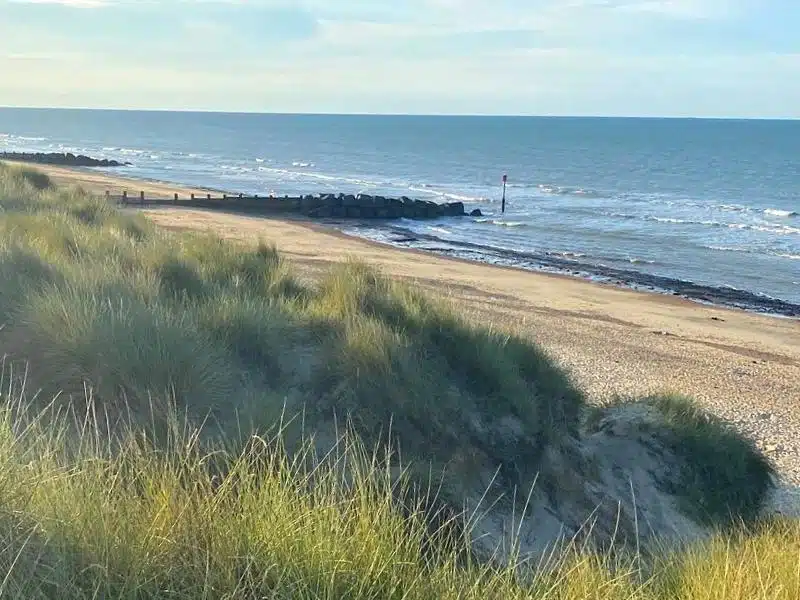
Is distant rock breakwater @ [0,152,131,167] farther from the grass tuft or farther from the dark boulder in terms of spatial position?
the grass tuft

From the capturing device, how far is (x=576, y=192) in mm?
63156

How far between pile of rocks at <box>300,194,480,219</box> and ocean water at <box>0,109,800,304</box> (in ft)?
6.16

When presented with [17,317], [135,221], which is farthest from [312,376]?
[135,221]

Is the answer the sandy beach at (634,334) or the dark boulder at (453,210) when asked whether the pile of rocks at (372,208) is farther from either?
the sandy beach at (634,334)

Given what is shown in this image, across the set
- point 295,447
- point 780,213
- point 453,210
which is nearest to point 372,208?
point 453,210

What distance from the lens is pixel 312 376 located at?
675 cm

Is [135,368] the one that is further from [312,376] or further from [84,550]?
[84,550]

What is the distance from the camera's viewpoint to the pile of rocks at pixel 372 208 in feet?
151

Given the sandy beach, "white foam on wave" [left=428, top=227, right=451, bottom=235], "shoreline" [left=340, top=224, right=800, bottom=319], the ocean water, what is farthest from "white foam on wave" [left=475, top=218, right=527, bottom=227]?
the sandy beach

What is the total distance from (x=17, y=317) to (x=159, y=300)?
50.9 inches

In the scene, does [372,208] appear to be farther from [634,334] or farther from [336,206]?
[634,334]

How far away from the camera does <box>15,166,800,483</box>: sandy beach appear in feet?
41.9

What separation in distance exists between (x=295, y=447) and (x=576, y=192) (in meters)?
60.1

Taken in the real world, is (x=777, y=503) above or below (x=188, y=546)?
below
